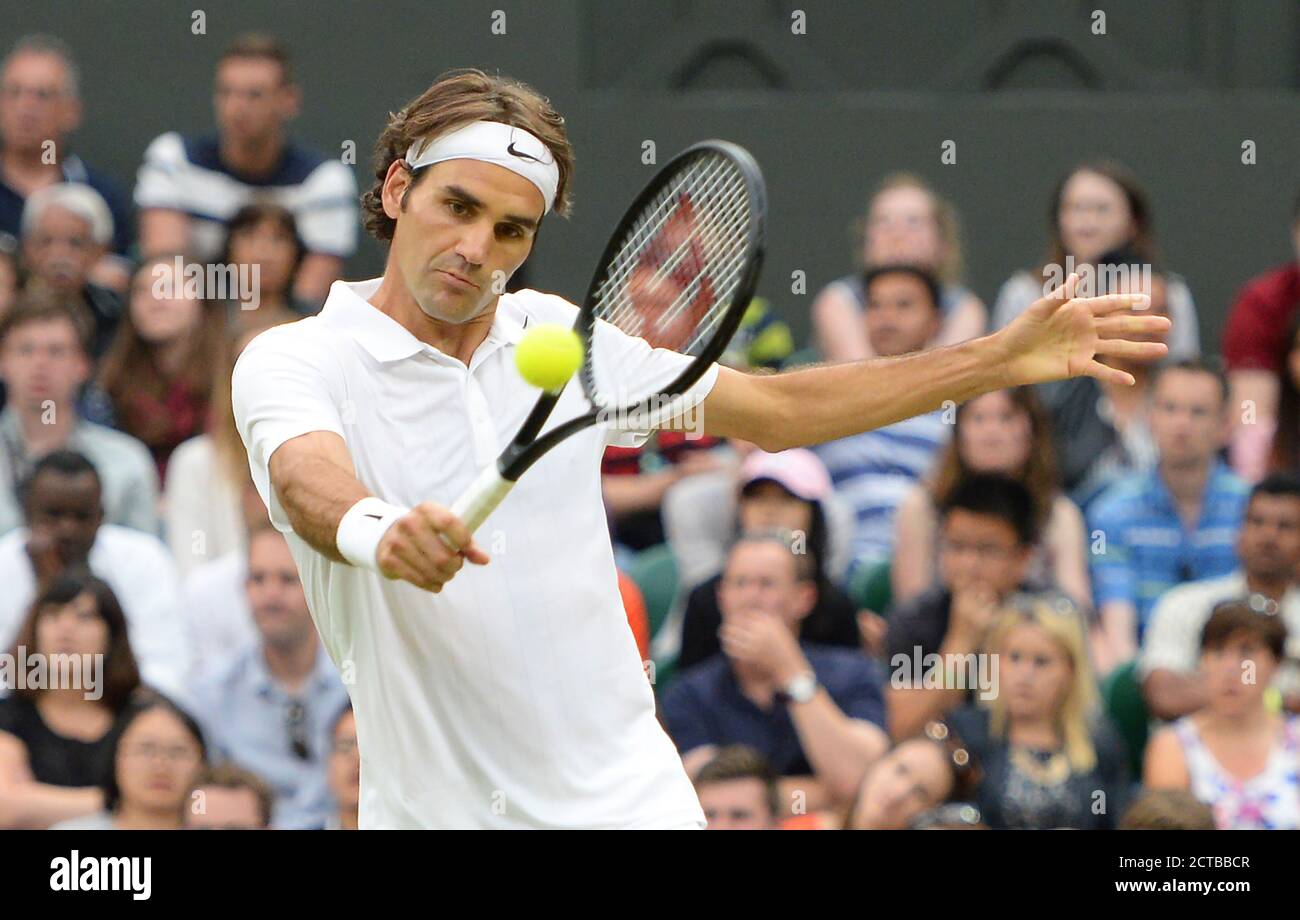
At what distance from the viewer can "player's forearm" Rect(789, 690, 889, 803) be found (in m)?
5.34

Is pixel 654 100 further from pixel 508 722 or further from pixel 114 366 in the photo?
pixel 508 722

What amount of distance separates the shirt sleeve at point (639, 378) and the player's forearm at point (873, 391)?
0.43 feet

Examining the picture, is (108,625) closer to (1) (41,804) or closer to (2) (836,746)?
(1) (41,804)

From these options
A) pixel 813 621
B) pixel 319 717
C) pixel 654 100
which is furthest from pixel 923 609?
pixel 654 100

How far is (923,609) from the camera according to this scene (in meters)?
5.70

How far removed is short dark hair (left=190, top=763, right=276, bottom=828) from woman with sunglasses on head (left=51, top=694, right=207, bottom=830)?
0.03 m

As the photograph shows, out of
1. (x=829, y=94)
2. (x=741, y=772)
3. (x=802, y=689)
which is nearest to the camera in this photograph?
(x=741, y=772)

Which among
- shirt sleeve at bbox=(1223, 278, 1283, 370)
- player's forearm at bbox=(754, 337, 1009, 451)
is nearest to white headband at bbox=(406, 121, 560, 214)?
player's forearm at bbox=(754, 337, 1009, 451)

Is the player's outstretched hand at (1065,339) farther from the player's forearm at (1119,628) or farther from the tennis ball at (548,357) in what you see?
the player's forearm at (1119,628)

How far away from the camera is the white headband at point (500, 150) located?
10.4 feet

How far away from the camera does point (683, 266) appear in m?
3.47

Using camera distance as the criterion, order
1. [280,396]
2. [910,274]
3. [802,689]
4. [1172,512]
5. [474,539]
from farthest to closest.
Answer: [910,274] → [1172,512] → [802,689] → [474,539] → [280,396]

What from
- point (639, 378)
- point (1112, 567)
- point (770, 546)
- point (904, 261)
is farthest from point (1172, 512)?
point (639, 378)

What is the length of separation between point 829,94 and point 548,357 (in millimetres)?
4235
